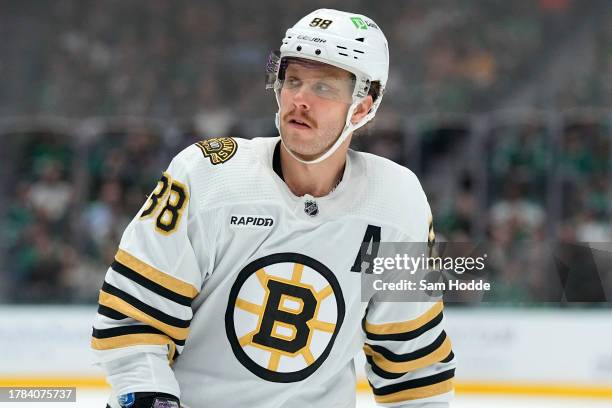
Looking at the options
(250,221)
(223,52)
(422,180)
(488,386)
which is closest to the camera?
(250,221)

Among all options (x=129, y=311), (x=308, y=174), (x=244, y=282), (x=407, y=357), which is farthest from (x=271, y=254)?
(x=407, y=357)

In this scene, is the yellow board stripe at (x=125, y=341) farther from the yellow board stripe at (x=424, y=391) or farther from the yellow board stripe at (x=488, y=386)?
the yellow board stripe at (x=488, y=386)

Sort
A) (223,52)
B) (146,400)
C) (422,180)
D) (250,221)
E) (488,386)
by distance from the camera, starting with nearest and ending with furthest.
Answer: (146,400), (250,221), (488,386), (422,180), (223,52)

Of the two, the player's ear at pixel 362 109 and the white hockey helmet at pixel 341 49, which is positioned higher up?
the white hockey helmet at pixel 341 49

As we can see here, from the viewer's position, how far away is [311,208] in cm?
191

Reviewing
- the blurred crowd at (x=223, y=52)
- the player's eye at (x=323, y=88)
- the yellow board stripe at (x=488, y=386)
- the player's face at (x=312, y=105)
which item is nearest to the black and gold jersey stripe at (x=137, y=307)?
the player's face at (x=312, y=105)

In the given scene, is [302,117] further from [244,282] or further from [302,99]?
[244,282]

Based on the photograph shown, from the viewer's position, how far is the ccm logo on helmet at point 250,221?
1.85 meters

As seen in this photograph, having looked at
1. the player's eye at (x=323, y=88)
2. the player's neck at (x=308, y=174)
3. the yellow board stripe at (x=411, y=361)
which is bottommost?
the yellow board stripe at (x=411, y=361)

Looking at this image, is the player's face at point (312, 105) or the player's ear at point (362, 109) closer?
the player's face at point (312, 105)

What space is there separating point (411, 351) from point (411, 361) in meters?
0.02
